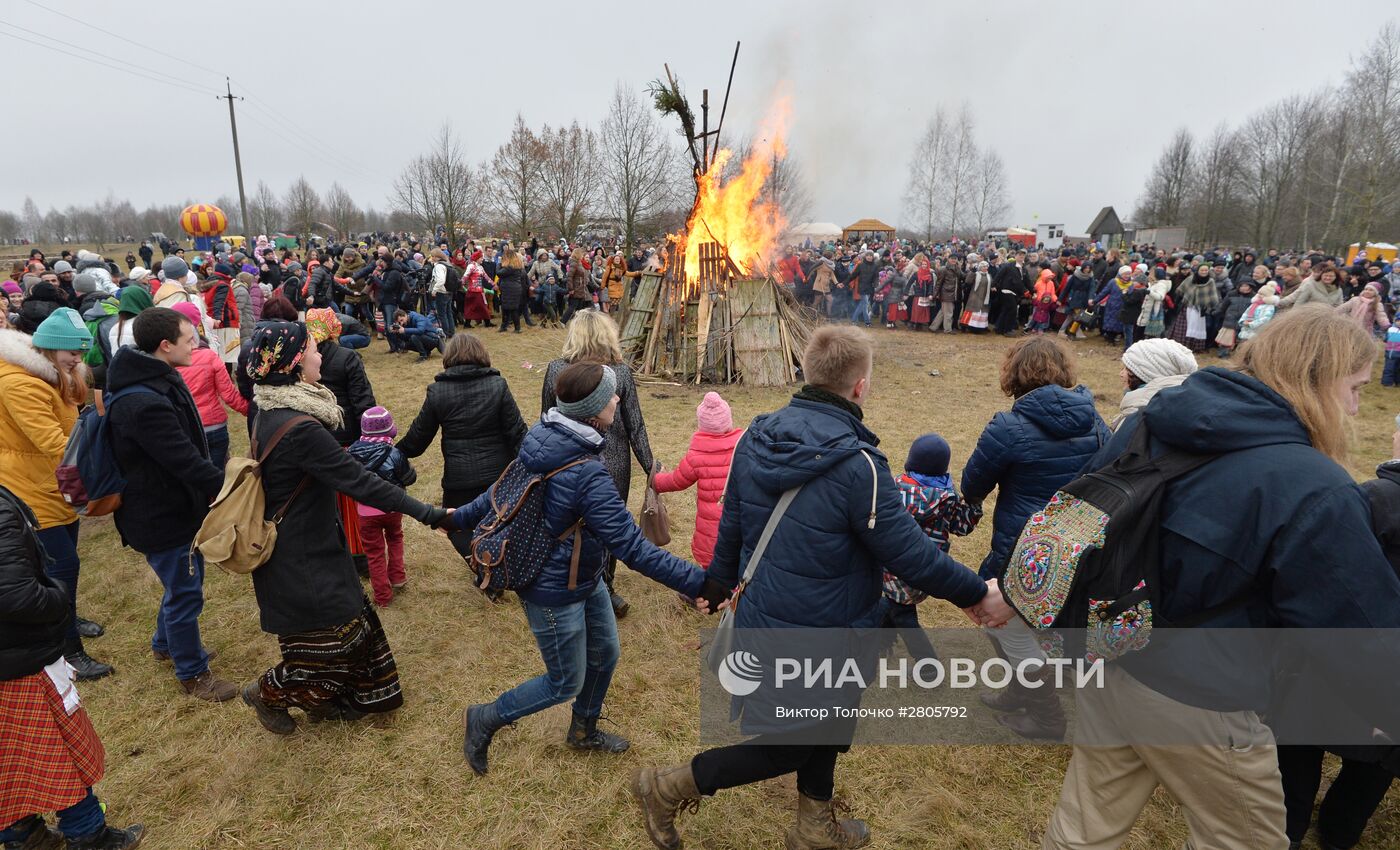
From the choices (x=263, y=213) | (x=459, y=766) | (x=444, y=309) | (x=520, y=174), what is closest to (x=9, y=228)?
(x=263, y=213)

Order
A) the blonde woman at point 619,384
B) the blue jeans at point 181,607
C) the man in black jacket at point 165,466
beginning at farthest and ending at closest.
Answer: the blonde woman at point 619,384 → the blue jeans at point 181,607 → the man in black jacket at point 165,466

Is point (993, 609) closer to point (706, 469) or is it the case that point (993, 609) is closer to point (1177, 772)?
point (1177, 772)

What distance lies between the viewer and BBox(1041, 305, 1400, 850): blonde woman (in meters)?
1.71

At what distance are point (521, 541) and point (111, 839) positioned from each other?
2.24 meters

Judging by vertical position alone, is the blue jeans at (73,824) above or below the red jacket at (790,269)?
below

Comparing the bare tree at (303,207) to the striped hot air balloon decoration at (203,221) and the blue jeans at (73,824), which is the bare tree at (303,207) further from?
the blue jeans at (73,824)

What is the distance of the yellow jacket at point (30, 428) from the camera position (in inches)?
154

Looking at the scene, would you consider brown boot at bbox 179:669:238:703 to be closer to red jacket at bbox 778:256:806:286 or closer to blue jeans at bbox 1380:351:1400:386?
red jacket at bbox 778:256:806:286

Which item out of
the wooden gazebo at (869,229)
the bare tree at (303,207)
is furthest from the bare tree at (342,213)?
the wooden gazebo at (869,229)

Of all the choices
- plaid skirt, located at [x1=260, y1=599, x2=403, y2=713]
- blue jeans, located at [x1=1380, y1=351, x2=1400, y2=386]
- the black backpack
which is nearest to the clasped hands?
the black backpack

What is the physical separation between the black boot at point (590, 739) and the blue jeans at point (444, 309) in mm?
13303

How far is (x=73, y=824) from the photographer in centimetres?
290

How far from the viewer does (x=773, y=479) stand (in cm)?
242

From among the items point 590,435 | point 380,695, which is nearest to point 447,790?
point 380,695
